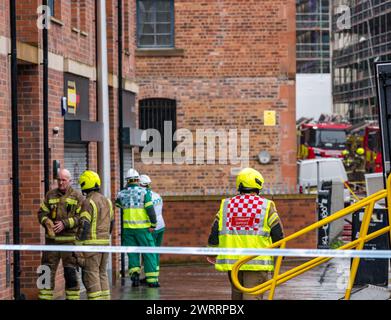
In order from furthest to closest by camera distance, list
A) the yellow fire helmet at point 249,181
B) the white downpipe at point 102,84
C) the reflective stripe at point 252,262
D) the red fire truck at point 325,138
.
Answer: the red fire truck at point 325,138
the white downpipe at point 102,84
the yellow fire helmet at point 249,181
the reflective stripe at point 252,262

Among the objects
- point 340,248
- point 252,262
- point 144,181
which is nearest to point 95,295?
point 252,262

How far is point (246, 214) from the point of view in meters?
12.6

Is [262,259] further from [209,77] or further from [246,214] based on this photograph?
[209,77]

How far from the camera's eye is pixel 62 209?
1573 cm

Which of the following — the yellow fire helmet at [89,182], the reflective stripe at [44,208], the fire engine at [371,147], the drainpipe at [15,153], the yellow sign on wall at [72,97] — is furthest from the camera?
the fire engine at [371,147]

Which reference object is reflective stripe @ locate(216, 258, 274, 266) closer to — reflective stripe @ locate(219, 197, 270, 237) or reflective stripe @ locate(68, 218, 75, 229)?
reflective stripe @ locate(219, 197, 270, 237)

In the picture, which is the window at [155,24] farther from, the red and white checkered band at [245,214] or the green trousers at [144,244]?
the red and white checkered band at [245,214]

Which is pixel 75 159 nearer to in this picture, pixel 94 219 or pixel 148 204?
pixel 148 204

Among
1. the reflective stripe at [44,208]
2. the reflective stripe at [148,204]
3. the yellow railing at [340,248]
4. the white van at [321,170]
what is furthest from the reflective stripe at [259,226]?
the white van at [321,170]

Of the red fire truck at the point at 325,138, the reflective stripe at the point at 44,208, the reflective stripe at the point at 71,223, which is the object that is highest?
the red fire truck at the point at 325,138

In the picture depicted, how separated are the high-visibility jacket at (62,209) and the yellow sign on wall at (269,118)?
1734 centimetres

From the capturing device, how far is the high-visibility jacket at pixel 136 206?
19.4m

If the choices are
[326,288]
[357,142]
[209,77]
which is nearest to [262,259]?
[326,288]

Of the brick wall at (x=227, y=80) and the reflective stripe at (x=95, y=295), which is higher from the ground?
the brick wall at (x=227, y=80)
